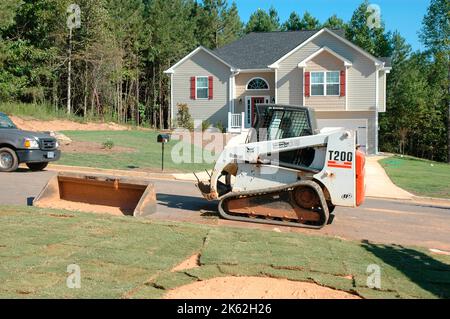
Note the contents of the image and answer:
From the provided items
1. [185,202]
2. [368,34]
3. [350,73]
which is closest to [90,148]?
[185,202]

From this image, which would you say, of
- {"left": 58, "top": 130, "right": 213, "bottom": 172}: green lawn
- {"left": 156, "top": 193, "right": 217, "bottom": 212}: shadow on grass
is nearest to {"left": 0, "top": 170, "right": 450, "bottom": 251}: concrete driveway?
{"left": 156, "top": 193, "right": 217, "bottom": 212}: shadow on grass

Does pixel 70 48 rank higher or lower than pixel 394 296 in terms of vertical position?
higher

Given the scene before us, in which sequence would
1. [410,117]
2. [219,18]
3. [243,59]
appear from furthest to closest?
[219,18], [410,117], [243,59]

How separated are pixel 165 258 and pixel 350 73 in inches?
1136

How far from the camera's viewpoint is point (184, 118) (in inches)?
1415

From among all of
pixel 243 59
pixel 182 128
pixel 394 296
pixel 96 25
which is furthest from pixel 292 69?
pixel 394 296

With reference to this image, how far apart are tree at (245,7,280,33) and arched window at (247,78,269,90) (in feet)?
99.6

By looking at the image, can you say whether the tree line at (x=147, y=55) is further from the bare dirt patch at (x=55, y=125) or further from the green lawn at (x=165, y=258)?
the green lawn at (x=165, y=258)

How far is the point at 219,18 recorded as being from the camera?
61312 millimetres

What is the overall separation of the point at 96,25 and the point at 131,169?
23.6 metres

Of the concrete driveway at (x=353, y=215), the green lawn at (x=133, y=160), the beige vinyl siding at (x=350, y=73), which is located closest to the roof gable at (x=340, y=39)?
the beige vinyl siding at (x=350, y=73)

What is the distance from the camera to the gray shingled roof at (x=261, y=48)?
3644 cm

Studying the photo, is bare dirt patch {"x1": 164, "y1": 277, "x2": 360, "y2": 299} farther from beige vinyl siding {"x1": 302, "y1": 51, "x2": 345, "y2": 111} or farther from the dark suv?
beige vinyl siding {"x1": 302, "y1": 51, "x2": 345, "y2": 111}

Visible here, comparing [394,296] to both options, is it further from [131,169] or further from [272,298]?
[131,169]
